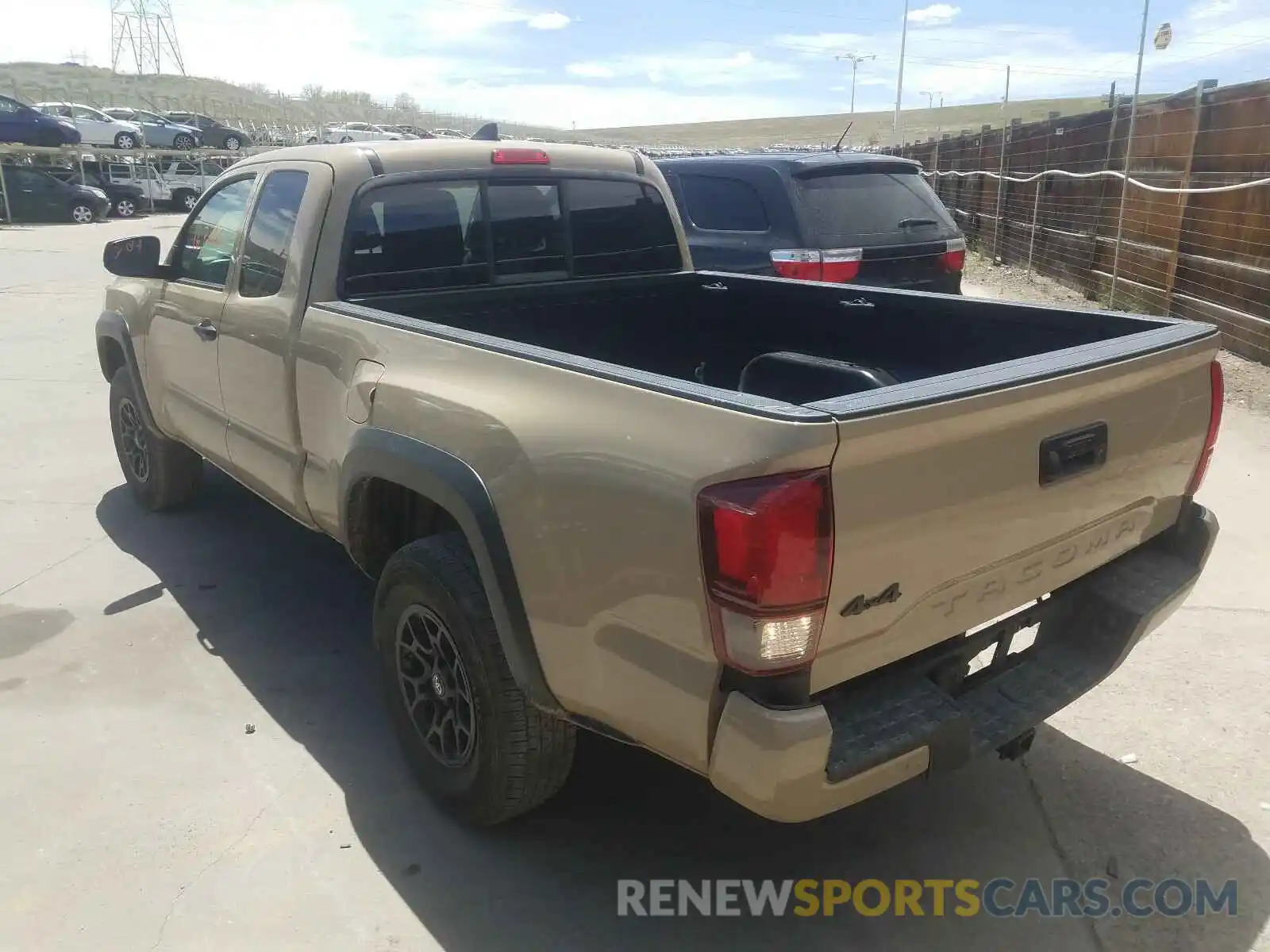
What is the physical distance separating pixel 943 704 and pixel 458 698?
1350 mm

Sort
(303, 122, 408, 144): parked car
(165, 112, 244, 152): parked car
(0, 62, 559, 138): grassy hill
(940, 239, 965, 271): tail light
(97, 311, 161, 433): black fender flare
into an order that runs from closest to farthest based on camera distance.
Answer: (97, 311, 161, 433): black fender flare < (940, 239, 965, 271): tail light < (303, 122, 408, 144): parked car < (165, 112, 244, 152): parked car < (0, 62, 559, 138): grassy hill

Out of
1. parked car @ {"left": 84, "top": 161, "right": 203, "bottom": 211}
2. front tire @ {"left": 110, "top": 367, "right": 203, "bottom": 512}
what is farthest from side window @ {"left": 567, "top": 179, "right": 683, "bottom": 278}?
parked car @ {"left": 84, "top": 161, "right": 203, "bottom": 211}

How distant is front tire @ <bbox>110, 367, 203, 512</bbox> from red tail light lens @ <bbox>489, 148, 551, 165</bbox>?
246cm

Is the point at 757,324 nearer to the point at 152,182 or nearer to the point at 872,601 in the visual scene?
the point at 872,601

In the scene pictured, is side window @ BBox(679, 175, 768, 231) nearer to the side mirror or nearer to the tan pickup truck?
the tan pickup truck

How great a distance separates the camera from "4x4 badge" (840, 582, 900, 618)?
2.02 meters

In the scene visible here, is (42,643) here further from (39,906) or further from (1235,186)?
(1235,186)

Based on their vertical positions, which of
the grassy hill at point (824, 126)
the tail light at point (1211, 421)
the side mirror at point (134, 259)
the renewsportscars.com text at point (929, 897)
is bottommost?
the renewsportscars.com text at point (929, 897)

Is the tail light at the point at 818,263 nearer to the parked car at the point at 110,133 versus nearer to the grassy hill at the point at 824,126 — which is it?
the parked car at the point at 110,133

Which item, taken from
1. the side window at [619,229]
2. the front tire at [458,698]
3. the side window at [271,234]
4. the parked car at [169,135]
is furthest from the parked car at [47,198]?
the front tire at [458,698]

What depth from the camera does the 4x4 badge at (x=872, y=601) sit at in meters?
2.02

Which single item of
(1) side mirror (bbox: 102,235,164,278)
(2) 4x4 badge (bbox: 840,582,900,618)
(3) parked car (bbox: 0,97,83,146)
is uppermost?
(3) parked car (bbox: 0,97,83,146)

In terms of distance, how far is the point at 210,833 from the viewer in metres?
2.94

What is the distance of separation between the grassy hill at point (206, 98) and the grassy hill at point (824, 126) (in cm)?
2145
